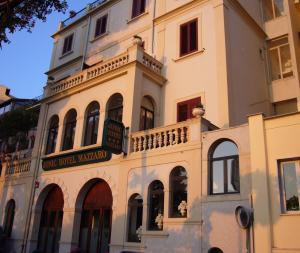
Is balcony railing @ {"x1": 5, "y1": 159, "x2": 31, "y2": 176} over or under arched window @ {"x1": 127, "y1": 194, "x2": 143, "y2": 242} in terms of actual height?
over

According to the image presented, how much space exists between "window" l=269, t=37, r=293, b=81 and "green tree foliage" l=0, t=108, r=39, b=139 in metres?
16.5

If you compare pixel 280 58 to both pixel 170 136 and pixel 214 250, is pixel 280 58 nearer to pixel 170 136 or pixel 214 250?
pixel 170 136

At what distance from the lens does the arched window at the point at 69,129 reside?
20078mm

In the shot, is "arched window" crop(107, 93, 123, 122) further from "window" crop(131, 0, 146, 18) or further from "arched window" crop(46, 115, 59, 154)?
"window" crop(131, 0, 146, 18)

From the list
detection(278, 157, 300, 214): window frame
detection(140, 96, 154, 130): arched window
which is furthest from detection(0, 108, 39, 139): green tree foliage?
detection(278, 157, 300, 214): window frame

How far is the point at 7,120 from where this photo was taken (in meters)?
25.7

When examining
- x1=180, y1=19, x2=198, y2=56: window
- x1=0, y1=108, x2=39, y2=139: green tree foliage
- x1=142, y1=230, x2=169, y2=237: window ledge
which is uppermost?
x1=180, y1=19, x2=198, y2=56: window

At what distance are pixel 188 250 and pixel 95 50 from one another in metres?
16.0

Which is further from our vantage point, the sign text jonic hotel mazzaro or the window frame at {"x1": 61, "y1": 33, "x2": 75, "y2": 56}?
the window frame at {"x1": 61, "y1": 33, "x2": 75, "y2": 56}

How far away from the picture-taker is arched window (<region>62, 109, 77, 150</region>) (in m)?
20.1

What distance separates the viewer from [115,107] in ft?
59.5

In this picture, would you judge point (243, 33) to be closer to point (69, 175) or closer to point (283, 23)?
point (283, 23)

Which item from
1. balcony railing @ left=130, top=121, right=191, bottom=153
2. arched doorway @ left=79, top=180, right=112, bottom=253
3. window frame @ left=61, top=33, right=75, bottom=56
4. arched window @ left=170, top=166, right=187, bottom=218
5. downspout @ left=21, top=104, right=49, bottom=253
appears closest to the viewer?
arched window @ left=170, top=166, right=187, bottom=218

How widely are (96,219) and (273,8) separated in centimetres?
1690
